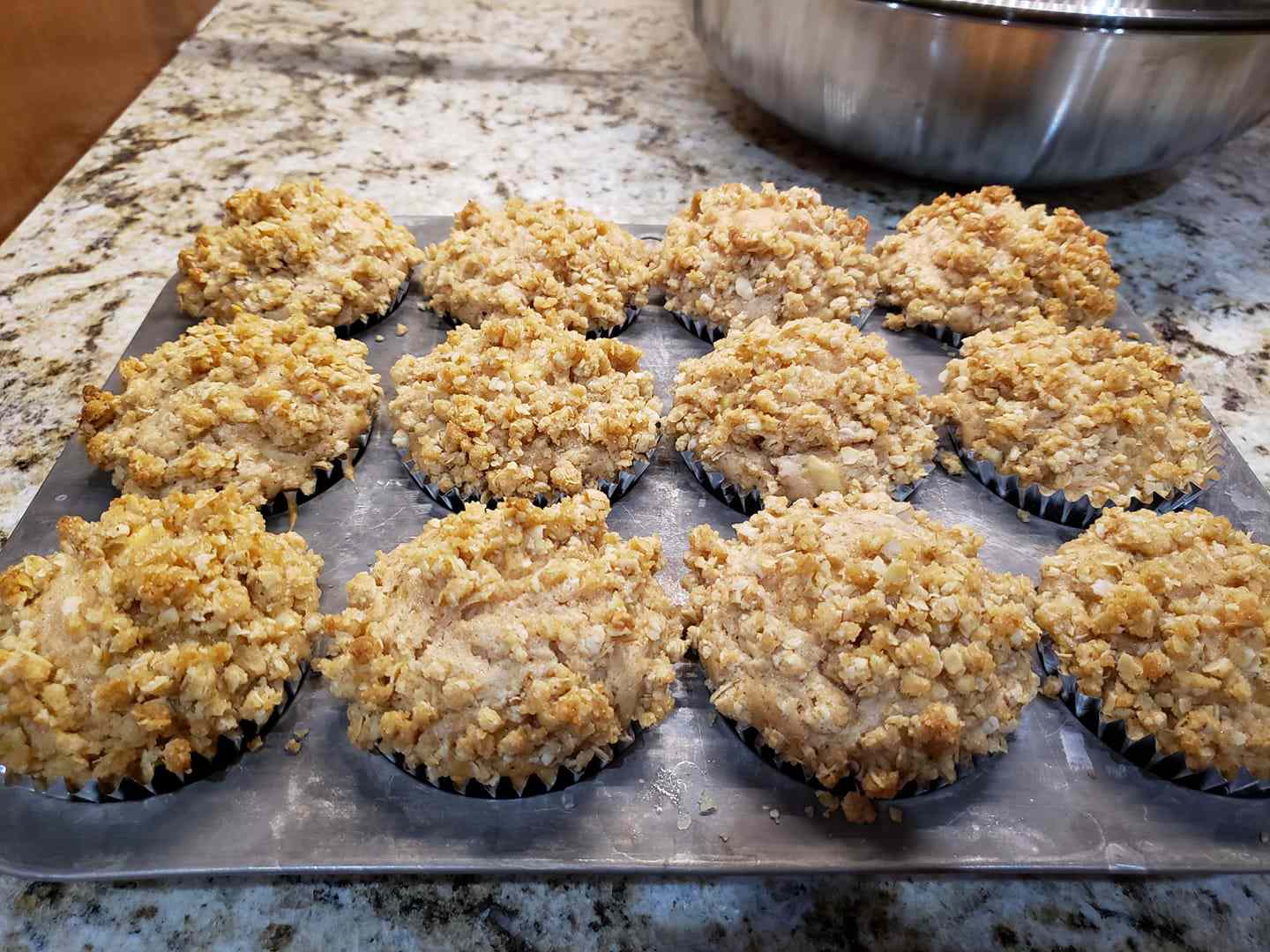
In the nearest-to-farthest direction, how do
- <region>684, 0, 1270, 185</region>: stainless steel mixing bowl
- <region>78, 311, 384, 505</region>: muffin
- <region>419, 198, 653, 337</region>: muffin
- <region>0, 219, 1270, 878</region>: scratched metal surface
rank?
<region>0, 219, 1270, 878</region>: scratched metal surface < <region>78, 311, 384, 505</region>: muffin < <region>419, 198, 653, 337</region>: muffin < <region>684, 0, 1270, 185</region>: stainless steel mixing bowl

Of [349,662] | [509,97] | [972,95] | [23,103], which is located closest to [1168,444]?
[972,95]

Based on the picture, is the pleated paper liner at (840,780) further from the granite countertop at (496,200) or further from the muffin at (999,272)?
the muffin at (999,272)

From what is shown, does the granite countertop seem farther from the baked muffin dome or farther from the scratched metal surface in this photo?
the baked muffin dome

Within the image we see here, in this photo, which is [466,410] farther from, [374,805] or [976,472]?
[976,472]

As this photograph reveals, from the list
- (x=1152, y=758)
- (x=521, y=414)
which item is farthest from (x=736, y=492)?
(x=1152, y=758)

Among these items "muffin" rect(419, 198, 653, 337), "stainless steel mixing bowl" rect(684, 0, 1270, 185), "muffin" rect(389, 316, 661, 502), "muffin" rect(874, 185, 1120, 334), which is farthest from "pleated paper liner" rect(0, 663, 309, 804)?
"stainless steel mixing bowl" rect(684, 0, 1270, 185)

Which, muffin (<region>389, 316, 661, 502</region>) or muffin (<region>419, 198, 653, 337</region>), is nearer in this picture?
muffin (<region>389, 316, 661, 502</region>)
